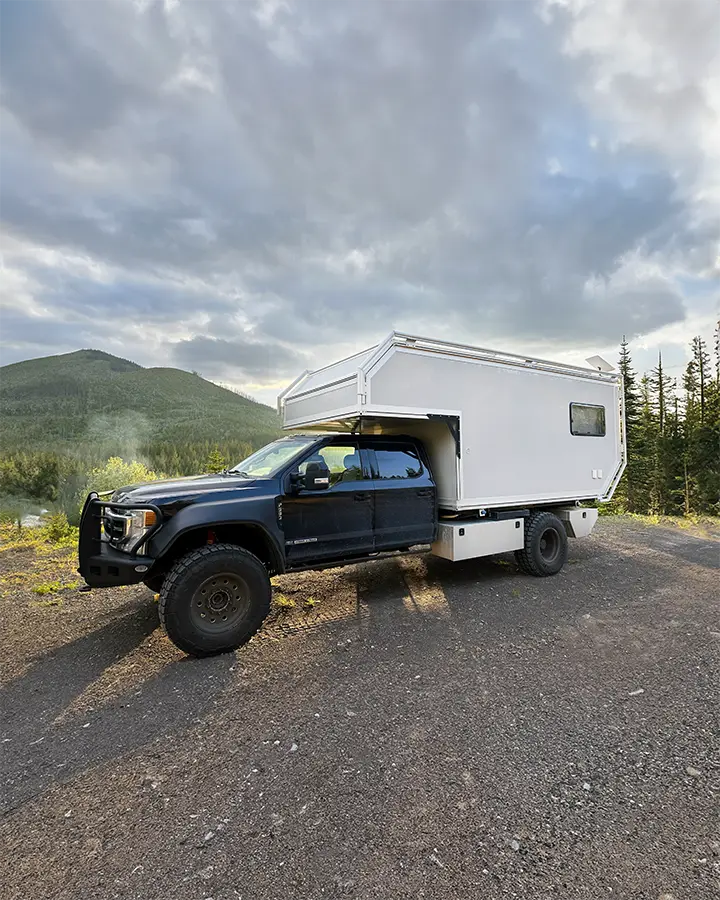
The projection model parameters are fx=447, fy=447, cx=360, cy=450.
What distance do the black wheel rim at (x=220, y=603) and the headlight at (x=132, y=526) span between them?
71 cm

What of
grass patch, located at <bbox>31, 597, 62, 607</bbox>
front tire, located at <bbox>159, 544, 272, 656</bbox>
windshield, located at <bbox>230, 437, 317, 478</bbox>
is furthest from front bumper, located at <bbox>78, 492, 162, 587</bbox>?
grass patch, located at <bbox>31, 597, 62, 607</bbox>

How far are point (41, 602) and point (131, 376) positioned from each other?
48.9 meters

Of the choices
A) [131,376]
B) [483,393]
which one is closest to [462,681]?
[483,393]

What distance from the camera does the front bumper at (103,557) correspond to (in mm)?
4023

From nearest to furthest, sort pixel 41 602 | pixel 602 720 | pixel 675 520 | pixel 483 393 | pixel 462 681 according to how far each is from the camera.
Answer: pixel 602 720, pixel 462 681, pixel 41 602, pixel 483 393, pixel 675 520

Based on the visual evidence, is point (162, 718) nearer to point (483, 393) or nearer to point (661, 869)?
point (661, 869)

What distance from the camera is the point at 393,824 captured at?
218 centimetres

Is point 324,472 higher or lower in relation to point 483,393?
lower

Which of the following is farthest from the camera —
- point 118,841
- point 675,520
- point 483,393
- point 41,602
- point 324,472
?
point 675,520

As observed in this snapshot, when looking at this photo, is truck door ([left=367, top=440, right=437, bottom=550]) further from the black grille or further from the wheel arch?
the black grille

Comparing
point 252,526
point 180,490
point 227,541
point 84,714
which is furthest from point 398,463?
point 84,714

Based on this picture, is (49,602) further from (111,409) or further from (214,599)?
(111,409)

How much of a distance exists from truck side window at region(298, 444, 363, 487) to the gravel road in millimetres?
1597

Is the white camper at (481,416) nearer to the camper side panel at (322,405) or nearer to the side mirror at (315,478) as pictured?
the camper side panel at (322,405)
